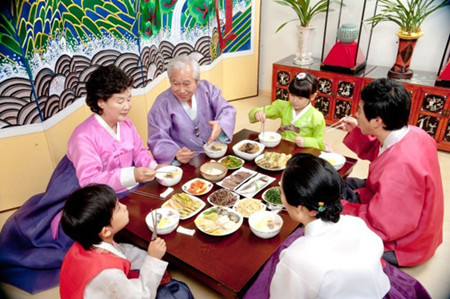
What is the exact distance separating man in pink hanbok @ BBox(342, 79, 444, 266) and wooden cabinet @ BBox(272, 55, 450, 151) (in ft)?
6.53

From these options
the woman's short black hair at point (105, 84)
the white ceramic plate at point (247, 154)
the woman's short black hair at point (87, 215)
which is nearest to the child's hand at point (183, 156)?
the white ceramic plate at point (247, 154)

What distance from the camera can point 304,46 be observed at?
15.1 ft

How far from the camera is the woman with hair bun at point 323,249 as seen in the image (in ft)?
4.13

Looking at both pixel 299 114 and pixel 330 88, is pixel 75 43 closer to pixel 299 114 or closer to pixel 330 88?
pixel 299 114

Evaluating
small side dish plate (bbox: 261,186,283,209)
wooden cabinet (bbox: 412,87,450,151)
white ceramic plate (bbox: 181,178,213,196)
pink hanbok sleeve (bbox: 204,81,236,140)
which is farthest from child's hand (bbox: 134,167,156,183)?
wooden cabinet (bbox: 412,87,450,151)

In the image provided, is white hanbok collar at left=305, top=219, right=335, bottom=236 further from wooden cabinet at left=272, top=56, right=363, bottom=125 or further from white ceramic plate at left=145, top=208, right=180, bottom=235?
wooden cabinet at left=272, top=56, right=363, bottom=125

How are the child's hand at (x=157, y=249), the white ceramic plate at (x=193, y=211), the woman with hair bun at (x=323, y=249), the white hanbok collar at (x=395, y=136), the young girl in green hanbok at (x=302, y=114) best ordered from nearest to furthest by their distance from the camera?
the woman with hair bun at (x=323, y=249)
the child's hand at (x=157, y=249)
the white ceramic plate at (x=193, y=211)
the white hanbok collar at (x=395, y=136)
the young girl in green hanbok at (x=302, y=114)

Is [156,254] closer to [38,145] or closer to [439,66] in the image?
[38,145]

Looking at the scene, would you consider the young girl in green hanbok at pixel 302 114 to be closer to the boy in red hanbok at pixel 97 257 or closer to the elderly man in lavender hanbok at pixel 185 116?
the elderly man in lavender hanbok at pixel 185 116

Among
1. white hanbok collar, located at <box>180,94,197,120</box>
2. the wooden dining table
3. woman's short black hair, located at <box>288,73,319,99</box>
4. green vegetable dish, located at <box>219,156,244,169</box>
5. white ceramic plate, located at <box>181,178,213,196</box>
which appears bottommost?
the wooden dining table

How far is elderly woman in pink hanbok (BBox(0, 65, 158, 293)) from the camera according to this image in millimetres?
2217

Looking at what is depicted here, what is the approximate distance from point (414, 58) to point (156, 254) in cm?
407

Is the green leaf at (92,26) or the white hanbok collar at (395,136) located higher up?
the green leaf at (92,26)

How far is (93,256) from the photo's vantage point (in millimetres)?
1504
